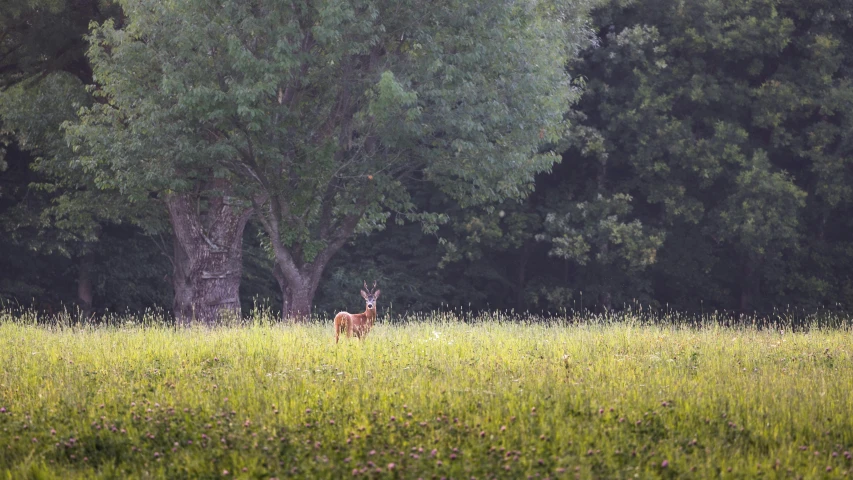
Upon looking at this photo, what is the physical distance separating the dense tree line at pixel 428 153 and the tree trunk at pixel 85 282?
0.25ft

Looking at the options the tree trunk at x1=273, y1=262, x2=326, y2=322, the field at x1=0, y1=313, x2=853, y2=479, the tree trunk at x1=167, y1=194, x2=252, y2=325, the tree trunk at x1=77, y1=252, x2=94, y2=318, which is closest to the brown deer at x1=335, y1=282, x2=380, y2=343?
the field at x1=0, y1=313, x2=853, y2=479

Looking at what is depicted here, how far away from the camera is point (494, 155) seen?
1923cm

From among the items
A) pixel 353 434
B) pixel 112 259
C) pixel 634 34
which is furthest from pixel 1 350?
pixel 634 34

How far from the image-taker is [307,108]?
65.1ft

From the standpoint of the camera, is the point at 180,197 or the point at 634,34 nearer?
the point at 180,197

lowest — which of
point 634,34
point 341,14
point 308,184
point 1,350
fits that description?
point 1,350

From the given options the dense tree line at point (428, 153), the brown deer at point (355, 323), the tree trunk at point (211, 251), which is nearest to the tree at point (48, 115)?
the dense tree line at point (428, 153)

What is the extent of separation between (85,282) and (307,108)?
43.8ft

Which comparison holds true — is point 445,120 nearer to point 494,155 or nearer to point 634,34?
point 494,155

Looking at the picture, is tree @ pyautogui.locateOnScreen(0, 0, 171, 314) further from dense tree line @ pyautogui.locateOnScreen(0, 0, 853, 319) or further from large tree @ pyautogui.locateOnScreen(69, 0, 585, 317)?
large tree @ pyautogui.locateOnScreen(69, 0, 585, 317)

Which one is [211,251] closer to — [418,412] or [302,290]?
[302,290]

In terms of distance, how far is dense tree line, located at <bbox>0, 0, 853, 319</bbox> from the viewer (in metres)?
17.9

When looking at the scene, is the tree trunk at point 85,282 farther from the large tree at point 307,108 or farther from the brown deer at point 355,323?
the brown deer at point 355,323

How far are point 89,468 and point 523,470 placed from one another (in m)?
3.65
